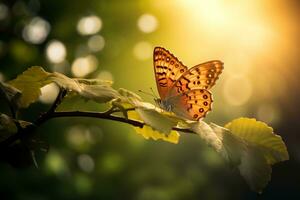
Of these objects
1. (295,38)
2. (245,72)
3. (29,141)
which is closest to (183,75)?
(29,141)

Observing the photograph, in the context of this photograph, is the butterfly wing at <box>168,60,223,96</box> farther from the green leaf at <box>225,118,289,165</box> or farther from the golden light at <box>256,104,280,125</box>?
the golden light at <box>256,104,280,125</box>

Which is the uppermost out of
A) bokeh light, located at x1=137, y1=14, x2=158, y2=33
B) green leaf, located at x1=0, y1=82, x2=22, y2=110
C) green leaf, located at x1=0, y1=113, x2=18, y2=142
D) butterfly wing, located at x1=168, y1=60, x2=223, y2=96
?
butterfly wing, located at x1=168, y1=60, x2=223, y2=96

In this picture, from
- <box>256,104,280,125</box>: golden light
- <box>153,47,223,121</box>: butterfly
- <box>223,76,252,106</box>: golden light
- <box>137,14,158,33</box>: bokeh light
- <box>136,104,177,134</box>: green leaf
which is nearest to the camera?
<box>136,104,177,134</box>: green leaf

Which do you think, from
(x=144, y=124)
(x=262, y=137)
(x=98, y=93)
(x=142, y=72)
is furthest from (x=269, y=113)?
(x=98, y=93)

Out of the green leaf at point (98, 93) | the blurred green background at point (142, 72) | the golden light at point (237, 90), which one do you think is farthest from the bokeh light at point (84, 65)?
the green leaf at point (98, 93)

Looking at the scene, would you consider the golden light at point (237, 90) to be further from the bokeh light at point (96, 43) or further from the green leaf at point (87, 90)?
the green leaf at point (87, 90)

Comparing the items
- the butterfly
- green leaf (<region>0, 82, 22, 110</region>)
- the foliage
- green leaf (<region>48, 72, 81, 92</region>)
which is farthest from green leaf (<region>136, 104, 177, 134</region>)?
the butterfly

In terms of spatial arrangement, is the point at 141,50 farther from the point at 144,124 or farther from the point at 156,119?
the point at 156,119
